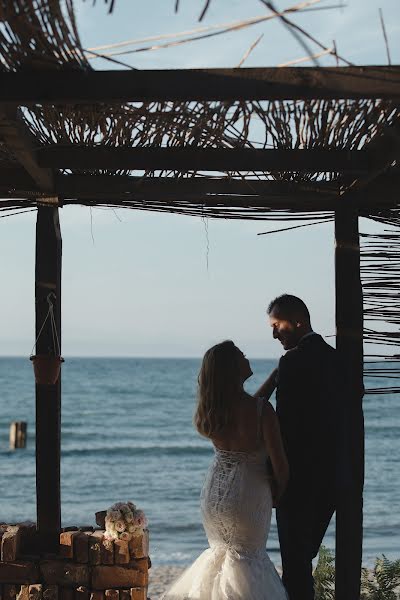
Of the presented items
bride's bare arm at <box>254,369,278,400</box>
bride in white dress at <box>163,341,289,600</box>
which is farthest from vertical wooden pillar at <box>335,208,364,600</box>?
bride in white dress at <box>163,341,289,600</box>

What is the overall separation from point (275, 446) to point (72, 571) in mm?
1257

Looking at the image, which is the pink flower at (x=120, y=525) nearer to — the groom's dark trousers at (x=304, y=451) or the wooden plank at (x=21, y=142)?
the groom's dark trousers at (x=304, y=451)

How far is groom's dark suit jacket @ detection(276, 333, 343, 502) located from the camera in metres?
4.29

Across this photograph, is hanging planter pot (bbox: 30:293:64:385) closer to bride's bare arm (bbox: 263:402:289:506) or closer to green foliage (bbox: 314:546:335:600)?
bride's bare arm (bbox: 263:402:289:506)

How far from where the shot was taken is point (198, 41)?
2656mm

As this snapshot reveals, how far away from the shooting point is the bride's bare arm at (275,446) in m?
3.95

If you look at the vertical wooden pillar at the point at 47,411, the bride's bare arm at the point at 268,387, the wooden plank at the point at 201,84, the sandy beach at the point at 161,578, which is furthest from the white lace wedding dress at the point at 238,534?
the sandy beach at the point at 161,578

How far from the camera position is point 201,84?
2.78 meters

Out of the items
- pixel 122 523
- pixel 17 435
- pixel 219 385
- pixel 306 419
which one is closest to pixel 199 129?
pixel 219 385

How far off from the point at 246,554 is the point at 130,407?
Result: 31950mm

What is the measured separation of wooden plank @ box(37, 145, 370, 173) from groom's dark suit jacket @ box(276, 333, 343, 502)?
36.9 inches

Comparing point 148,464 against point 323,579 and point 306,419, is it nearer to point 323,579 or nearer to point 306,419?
point 323,579

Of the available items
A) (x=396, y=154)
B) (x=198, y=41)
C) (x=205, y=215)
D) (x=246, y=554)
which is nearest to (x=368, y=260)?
(x=205, y=215)

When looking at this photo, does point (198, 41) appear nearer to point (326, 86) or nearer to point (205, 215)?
point (326, 86)
